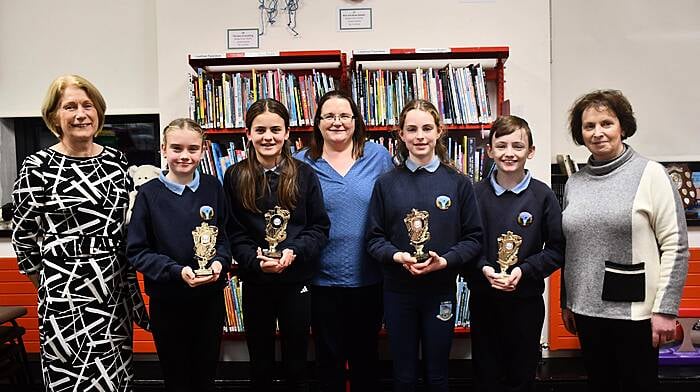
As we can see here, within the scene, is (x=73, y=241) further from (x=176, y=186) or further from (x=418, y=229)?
(x=418, y=229)

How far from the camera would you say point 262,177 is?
85.9 inches

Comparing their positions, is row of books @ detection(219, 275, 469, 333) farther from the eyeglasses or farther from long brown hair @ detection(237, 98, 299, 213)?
the eyeglasses

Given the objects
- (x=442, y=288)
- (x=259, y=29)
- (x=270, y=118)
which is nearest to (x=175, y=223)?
(x=270, y=118)

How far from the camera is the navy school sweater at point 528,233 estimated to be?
2.06m

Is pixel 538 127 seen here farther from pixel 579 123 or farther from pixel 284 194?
pixel 284 194

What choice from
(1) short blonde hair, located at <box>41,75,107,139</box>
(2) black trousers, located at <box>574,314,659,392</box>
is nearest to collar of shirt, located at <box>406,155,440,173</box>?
(2) black trousers, located at <box>574,314,659,392</box>

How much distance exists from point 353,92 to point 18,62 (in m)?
2.48

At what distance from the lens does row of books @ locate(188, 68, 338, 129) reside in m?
3.17

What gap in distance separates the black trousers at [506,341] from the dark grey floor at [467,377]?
107cm

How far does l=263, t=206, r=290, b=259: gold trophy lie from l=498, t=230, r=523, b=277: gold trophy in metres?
0.90

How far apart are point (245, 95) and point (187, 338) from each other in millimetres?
1639

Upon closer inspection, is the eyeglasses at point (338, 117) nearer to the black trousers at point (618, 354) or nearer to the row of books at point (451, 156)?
the row of books at point (451, 156)

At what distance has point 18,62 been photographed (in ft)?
12.0

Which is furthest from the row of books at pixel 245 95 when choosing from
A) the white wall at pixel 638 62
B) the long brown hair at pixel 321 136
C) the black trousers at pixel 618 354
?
the black trousers at pixel 618 354
